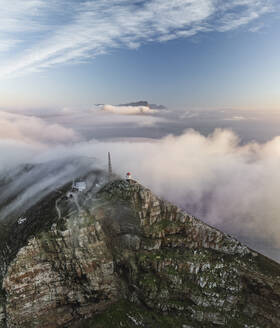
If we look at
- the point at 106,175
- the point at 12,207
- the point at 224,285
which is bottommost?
the point at 224,285

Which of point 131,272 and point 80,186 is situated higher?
point 80,186

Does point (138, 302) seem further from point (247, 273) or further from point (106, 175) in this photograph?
point (106, 175)

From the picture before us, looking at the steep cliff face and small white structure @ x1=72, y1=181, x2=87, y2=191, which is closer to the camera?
the steep cliff face

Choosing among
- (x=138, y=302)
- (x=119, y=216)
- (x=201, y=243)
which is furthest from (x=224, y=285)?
(x=119, y=216)

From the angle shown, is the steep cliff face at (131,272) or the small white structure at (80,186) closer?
the steep cliff face at (131,272)

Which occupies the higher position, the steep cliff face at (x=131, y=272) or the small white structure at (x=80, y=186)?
the small white structure at (x=80, y=186)

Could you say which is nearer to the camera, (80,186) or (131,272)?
(131,272)

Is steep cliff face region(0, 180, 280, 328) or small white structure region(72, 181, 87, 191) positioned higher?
small white structure region(72, 181, 87, 191)

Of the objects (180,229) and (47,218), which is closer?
(47,218)
